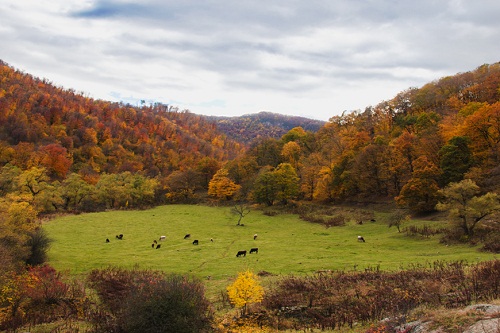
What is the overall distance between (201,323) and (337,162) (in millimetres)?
62788

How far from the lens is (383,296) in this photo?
18.3 metres

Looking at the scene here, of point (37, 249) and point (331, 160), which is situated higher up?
point (331, 160)

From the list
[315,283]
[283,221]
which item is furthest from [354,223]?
[315,283]

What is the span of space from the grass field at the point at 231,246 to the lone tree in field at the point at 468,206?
3664mm

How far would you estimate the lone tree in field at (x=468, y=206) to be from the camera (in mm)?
33219

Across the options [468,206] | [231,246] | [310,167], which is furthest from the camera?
[310,167]

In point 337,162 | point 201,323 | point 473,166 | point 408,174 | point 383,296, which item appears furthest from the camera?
point 337,162

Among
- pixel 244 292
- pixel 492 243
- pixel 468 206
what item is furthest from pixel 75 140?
pixel 492 243

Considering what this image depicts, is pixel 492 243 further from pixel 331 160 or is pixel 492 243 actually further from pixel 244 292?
pixel 331 160

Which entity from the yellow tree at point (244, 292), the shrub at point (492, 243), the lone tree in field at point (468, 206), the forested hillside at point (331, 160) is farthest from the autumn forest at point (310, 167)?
the yellow tree at point (244, 292)

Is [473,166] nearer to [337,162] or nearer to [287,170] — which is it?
[337,162]

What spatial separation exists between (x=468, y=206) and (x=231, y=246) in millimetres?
28131

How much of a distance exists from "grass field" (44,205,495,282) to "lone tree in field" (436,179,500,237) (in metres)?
3.66

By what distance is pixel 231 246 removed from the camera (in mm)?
42375
